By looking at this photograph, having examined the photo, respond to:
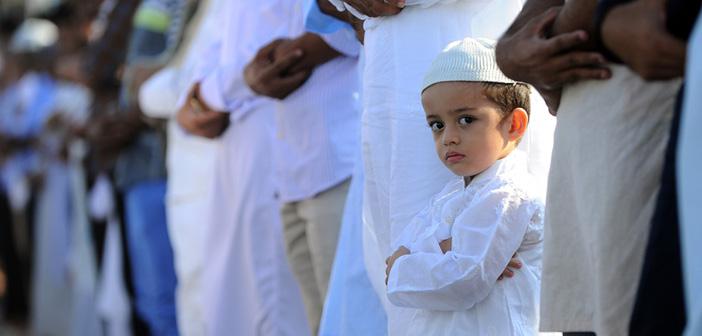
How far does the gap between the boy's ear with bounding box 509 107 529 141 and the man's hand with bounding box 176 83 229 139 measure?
5.43 feet

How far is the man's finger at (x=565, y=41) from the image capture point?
7.12ft

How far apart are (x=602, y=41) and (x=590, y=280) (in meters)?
0.41

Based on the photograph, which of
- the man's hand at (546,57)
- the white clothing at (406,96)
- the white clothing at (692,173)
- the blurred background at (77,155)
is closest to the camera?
the white clothing at (692,173)

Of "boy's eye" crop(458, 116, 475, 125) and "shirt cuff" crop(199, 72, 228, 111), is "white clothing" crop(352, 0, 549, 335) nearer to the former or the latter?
"boy's eye" crop(458, 116, 475, 125)

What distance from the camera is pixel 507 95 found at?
2727mm

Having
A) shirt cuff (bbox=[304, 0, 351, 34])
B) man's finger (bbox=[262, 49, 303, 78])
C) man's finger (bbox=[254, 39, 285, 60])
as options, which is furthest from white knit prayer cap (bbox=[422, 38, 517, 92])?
man's finger (bbox=[254, 39, 285, 60])

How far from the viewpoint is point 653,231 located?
6.19 ft

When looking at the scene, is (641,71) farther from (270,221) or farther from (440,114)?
(270,221)

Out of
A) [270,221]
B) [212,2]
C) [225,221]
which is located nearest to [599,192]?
[270,221]

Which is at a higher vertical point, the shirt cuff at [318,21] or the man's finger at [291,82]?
the shirt cuff at [318,21]

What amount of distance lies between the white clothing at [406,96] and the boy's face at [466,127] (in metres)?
0.15

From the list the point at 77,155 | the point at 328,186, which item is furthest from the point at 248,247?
the point at 77,155

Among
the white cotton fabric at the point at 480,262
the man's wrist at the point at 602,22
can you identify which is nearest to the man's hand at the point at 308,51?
the white cotton fabric at the point at 480,262

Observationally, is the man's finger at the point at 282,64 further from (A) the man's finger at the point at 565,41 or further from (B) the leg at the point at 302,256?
(A) the man's finger at the point at 565,41
